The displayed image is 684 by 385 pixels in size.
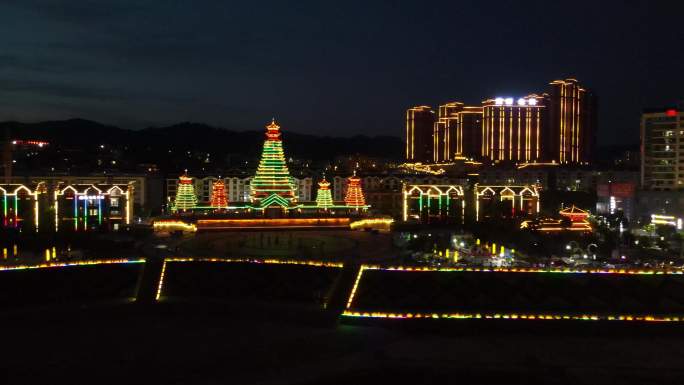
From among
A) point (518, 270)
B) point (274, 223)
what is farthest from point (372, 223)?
point (518, 270)

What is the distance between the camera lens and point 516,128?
194 feet

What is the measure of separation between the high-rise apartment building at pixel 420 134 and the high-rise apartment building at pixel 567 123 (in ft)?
48.0

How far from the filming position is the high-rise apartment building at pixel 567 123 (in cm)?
5928

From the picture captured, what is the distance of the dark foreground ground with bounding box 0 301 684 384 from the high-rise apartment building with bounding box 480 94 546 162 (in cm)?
4842

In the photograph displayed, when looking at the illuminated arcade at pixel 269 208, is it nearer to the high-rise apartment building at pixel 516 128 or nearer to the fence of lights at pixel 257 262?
the fence of lights at pixel 257 262

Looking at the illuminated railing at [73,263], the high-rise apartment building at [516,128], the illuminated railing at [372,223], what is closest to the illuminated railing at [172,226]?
the illuminated railing at [372,223]

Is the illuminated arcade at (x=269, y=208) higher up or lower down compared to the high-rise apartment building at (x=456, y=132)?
lower down

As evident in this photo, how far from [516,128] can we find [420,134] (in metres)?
14.0

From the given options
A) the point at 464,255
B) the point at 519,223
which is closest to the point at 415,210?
the point at 519,223

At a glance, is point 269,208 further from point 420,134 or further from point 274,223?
point 420,134

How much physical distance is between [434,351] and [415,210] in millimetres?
19413

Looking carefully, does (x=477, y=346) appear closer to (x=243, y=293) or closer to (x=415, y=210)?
(x=243, y=293)

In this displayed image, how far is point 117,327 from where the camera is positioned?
12.1 meters

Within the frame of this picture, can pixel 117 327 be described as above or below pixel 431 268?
below
